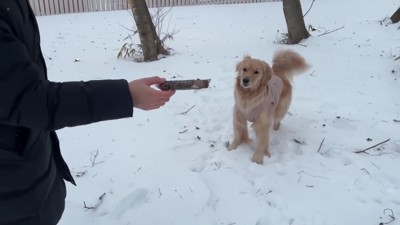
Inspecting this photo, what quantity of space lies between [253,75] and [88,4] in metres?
10.7

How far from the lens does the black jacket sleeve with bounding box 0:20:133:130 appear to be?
838 mm

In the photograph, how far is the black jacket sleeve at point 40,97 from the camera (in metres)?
0.84

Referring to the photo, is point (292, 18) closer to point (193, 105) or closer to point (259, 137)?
point (193, 105)

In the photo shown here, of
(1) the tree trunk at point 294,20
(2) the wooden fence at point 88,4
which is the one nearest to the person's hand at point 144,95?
(1) the tree trunk at point 294,20

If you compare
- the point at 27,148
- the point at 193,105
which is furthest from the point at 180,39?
the point at 27,148

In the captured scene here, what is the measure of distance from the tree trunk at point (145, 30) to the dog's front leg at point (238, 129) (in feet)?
9.70

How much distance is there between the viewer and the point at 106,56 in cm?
627

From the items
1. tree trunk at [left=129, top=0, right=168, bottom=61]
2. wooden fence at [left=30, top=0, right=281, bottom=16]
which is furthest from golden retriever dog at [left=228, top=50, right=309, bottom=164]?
wooden fence at [left=30, top=0, right=281, bottom=16]

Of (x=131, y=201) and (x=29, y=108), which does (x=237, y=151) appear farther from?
(x=29, y=108)

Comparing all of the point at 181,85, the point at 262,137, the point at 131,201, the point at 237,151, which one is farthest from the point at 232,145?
the point at 181,85

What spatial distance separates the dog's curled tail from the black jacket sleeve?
113 inches

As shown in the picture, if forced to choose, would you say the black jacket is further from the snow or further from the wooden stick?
the snow

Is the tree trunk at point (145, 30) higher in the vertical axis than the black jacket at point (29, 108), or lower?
lower

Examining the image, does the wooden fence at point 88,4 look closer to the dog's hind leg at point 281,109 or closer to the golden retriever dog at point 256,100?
the dog's hind leg at point 281,109
